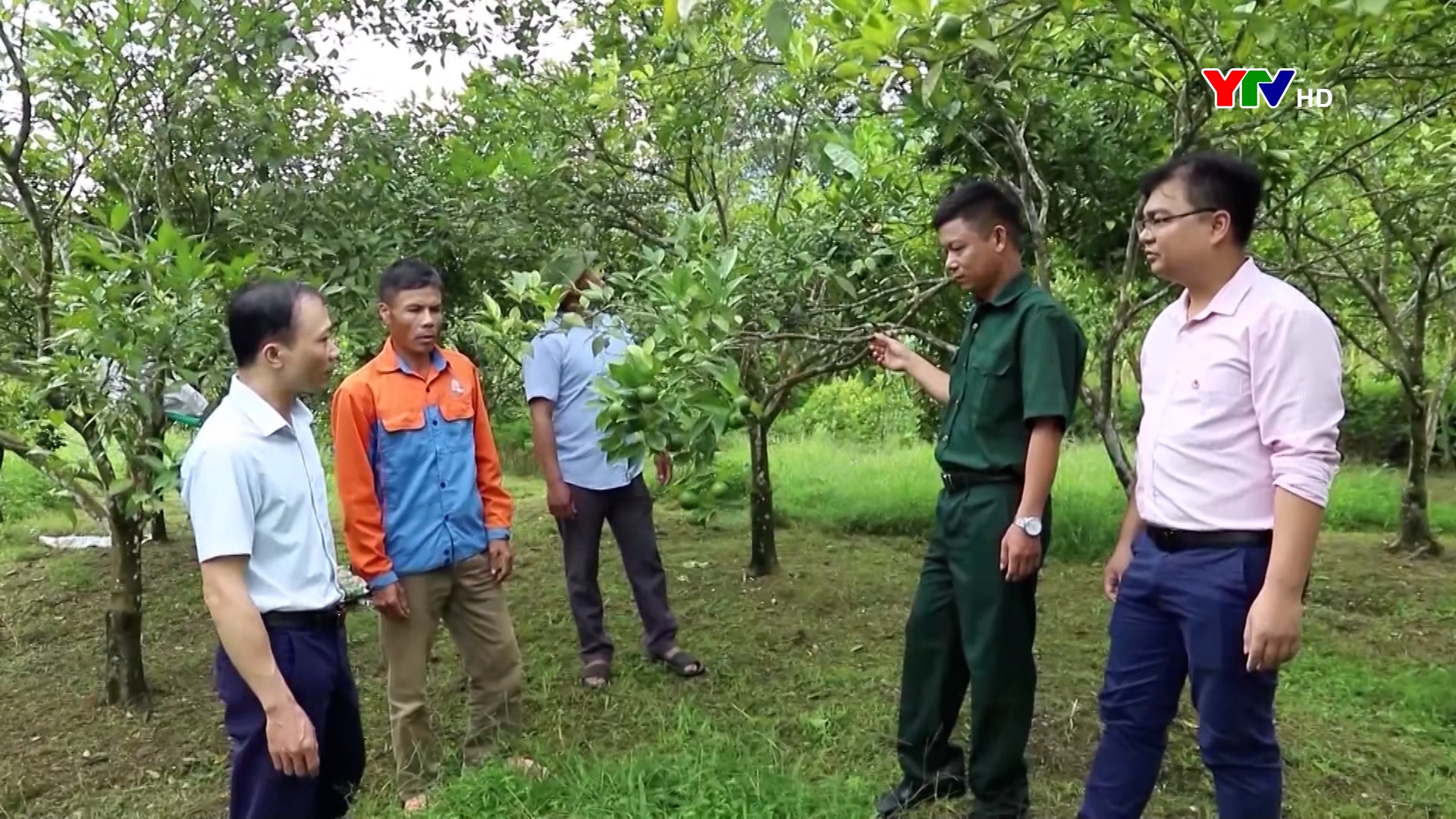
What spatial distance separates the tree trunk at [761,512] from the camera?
5582 mm

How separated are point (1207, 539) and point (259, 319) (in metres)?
2.02

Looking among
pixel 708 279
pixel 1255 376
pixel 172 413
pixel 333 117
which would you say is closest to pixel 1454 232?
pixel 1255 376

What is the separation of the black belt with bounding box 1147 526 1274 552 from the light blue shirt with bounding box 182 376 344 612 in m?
1.78

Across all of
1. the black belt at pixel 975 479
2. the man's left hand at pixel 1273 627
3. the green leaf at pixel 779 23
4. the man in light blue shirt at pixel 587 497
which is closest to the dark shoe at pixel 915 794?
the black belt at pixel 975 479

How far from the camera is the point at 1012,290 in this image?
2717 millimetres

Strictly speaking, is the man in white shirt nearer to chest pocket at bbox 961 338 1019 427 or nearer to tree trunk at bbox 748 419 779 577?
chest pocket at bbox 961 338 1019 427

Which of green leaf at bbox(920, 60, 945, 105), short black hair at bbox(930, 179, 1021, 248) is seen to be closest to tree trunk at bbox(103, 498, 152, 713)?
short black hair at bbox(930, 179, 1021, 248)

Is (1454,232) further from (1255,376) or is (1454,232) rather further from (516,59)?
(516,59)

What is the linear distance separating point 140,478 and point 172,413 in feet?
0.82

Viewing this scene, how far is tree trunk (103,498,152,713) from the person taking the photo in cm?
391

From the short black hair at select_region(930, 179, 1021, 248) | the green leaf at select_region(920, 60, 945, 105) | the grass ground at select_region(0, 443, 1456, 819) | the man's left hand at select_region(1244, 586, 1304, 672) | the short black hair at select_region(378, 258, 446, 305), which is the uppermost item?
the green leaf at select_region(920, 60, 945, 105)

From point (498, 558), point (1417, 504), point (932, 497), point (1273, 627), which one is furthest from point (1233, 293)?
point (932, 497)

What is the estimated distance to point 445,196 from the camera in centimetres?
428

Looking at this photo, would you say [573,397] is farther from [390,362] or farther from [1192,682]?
[1192,682]
